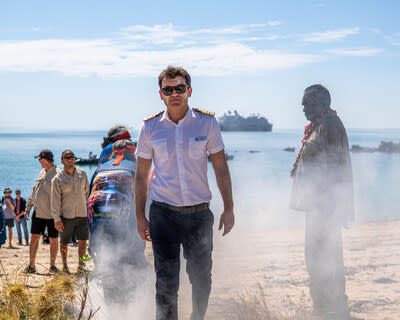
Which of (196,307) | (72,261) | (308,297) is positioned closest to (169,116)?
(196,307)

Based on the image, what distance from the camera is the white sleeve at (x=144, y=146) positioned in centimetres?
320

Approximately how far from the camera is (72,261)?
25.9 ft

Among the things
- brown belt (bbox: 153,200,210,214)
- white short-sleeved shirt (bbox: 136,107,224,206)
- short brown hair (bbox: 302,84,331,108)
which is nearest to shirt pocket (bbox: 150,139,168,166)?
white short-sleeved shirt (bbox: 136,107,224,206)

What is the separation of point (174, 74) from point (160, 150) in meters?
0.55

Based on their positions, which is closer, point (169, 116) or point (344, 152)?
point (169, 116)

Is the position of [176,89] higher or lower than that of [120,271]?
higher

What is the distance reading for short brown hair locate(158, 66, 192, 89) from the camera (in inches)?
125

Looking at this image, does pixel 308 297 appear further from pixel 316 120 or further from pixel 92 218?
pixel 92 218

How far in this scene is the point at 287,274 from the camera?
5.63 meters

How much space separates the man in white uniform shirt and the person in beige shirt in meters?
3.56

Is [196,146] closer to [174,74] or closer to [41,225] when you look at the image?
[174,74]

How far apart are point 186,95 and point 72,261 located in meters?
5.63

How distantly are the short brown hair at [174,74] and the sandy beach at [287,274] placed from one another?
1938mm

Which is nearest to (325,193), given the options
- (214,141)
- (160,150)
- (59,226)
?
(214,141)
